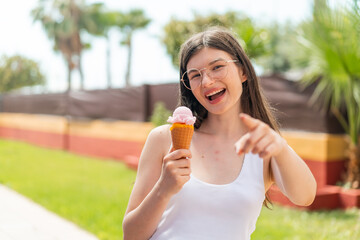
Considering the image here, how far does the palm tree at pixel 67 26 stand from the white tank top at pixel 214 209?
2834 cm

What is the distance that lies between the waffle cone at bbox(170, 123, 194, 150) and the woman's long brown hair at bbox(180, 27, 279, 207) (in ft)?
1.37

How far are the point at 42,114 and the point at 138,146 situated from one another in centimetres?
883

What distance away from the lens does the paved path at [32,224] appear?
16.2 ft

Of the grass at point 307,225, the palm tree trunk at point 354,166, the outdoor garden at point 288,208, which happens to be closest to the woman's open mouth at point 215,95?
the outdoor garden at point 288,208

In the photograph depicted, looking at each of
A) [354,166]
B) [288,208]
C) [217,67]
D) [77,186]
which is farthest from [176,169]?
[77,186]

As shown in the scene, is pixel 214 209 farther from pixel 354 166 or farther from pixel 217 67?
pixel 354 166

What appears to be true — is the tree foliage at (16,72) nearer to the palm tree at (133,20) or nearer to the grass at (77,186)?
the palm tree at (133,20)

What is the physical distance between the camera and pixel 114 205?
252 inches

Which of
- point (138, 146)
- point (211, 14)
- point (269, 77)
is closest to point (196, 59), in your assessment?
point (269, 77)

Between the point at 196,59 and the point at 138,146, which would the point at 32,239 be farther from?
the point at 138,146

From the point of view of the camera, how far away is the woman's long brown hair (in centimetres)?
188

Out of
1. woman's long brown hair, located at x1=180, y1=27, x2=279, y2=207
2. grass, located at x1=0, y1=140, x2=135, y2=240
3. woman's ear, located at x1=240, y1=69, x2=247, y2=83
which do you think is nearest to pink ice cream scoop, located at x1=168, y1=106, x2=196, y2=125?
woman's long brown hair, located at x1=180, y1=27, x2=279, y2=207

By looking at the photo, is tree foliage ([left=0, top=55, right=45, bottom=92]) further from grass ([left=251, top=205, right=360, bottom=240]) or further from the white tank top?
the white tank top

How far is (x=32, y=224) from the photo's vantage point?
5.43 metres
